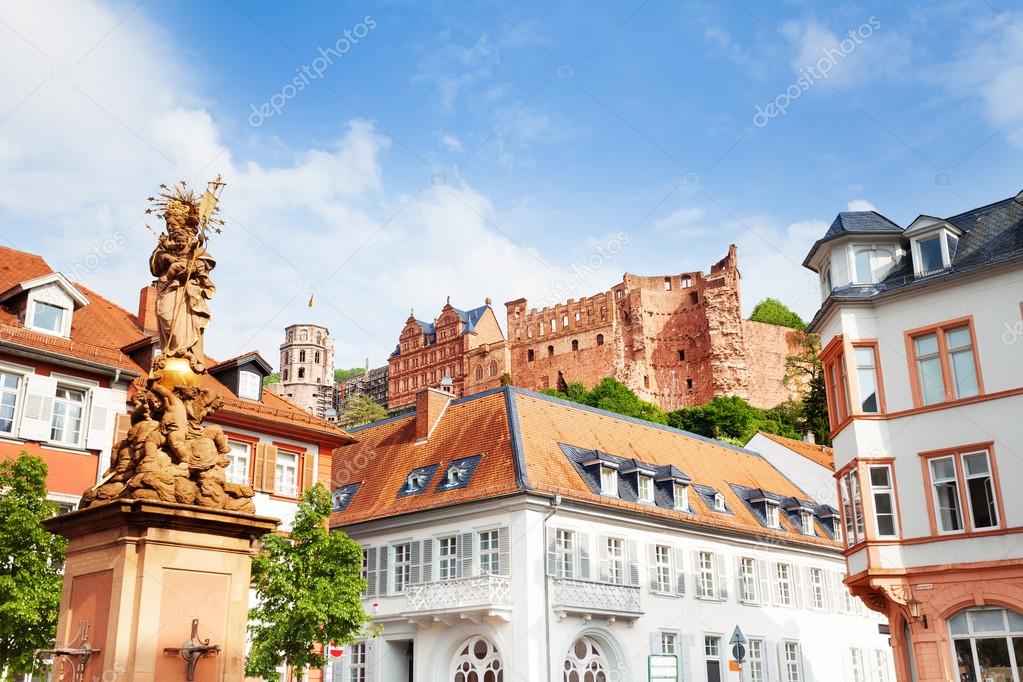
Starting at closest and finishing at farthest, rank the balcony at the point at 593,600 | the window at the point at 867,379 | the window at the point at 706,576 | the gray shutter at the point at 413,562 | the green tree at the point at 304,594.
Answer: the green tree at the point at 304,594, the window at the point at 867,379, the balcony at the point at 593,600, the gray shutter at the point at 413,562, the window at the point at 706,576

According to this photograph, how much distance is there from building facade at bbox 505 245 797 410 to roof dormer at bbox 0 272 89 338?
81508mm

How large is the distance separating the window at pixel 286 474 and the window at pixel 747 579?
1595cm

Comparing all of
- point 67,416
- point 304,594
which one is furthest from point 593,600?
point 67,416

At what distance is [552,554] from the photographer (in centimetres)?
3023

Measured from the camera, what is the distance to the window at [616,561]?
3206 centimetres

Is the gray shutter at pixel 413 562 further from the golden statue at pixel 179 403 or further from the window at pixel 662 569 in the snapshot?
the golden statue at pixel 179 403

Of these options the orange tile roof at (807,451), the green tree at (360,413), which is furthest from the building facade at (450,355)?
the orange tile roof at (807,451)

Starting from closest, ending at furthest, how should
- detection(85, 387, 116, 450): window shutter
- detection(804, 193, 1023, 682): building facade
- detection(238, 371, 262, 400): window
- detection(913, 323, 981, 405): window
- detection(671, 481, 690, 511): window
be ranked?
detection(804, 193, 1023, 682): building facade
detection(913, 323, 981, 405): window
detection(85, 387, 116, 450): window shutter
detection(238, 371, 262, 400): window
detection(671, 481, 690, 511): window

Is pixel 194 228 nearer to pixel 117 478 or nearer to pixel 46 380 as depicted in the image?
pixel 117 478

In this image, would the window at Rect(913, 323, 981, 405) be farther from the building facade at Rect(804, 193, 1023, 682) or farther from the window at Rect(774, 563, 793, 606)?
the window at Rect(774, 563, 793, 606)

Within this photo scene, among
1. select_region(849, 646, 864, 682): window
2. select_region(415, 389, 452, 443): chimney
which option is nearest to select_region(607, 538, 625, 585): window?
select_region(415, 389, 452, 443): chimney

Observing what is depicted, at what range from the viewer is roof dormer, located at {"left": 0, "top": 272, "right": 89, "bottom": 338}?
24516 millimetres

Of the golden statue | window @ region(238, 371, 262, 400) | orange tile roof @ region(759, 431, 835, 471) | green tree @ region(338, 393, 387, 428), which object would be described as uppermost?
green tree @ region(338, 393, 387, 428)

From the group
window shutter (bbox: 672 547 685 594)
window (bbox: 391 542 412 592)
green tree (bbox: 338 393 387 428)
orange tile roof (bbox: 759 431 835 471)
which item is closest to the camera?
window (bbox: 391 542 412 592)
